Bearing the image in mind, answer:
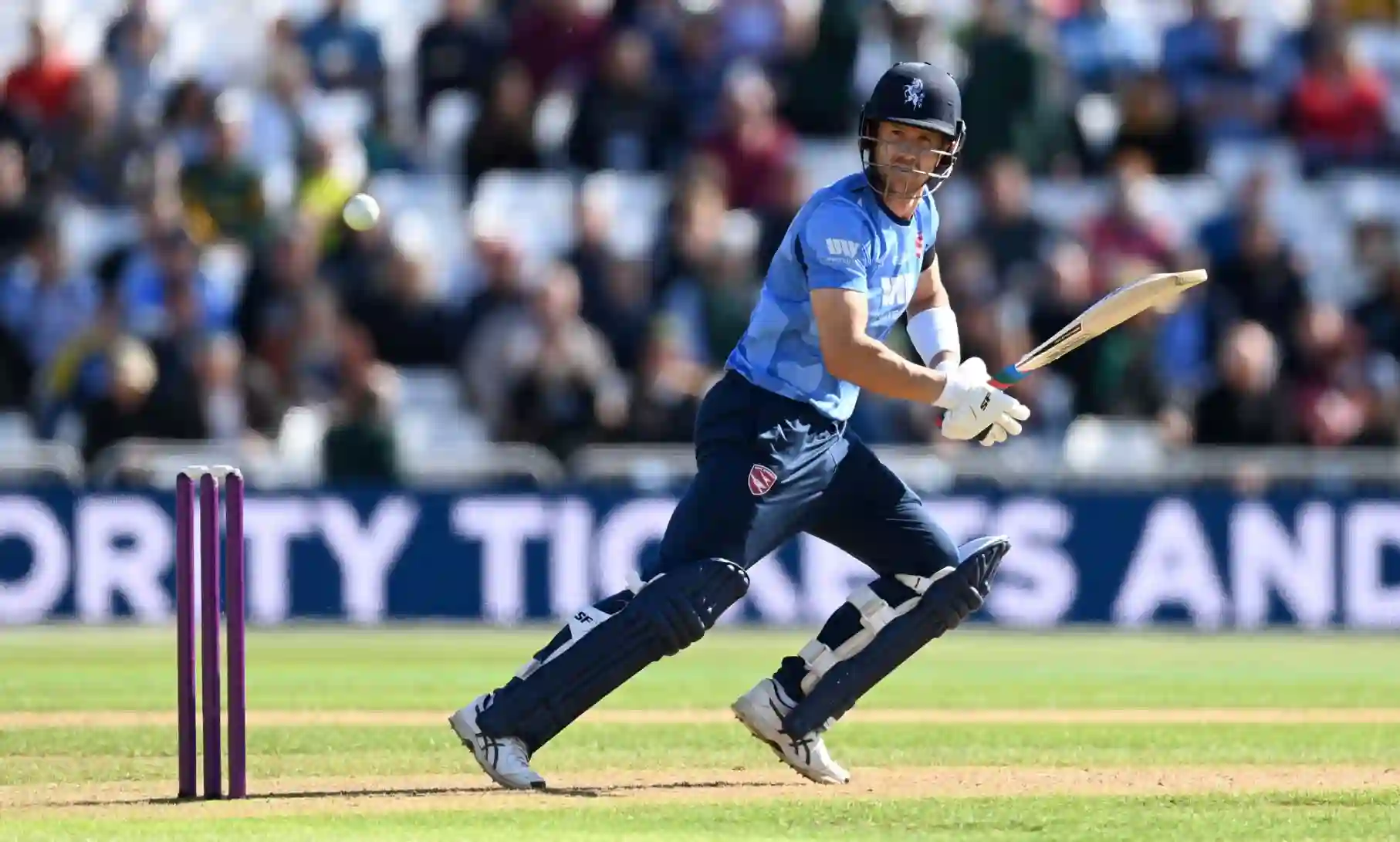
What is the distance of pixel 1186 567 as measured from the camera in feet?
53.9

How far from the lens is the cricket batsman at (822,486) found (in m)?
7.65

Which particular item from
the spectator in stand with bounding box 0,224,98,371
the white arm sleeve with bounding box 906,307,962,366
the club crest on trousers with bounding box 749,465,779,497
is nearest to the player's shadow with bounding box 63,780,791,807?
the club crest on trousers with bounding box 749,465,779,497

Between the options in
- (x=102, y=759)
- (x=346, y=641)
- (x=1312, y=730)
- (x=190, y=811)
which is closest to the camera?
(x=190, y=811)

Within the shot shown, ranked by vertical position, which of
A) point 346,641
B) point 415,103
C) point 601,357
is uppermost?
point 415,103

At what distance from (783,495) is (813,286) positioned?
660 millimetres

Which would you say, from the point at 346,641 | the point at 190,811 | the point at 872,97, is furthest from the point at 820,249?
the point at 346,641

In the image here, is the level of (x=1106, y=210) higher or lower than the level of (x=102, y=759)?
higher

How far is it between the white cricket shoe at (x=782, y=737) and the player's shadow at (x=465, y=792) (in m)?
0.10

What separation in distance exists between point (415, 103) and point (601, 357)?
10.6 ft

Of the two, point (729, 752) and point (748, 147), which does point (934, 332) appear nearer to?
point (729, 752)

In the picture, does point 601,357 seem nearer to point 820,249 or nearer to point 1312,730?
point 1312,730

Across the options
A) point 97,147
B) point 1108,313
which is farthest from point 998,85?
point 1108,313

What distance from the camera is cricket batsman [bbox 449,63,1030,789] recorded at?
765 centimetres

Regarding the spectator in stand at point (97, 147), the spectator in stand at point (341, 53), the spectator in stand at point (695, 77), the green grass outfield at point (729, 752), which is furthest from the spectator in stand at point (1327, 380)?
the spectator in stand at point (97, 147)
